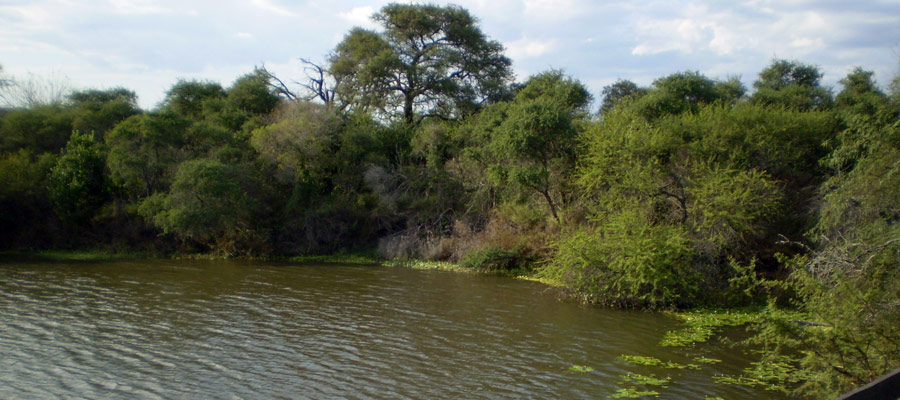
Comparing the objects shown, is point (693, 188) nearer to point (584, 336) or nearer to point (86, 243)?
point (584, 336)

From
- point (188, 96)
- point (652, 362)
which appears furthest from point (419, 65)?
point (652, 362)

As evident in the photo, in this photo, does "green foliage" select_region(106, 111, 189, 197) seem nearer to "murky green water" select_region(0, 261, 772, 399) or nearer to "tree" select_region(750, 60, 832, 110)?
"murky green water" select_region(0, 261, 772, 399)

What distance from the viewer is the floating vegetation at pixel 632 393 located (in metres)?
9.73

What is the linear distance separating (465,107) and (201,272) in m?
20.2

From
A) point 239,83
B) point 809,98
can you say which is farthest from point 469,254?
point 239,83

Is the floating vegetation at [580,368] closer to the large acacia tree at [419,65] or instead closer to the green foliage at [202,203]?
the green foliage at [202,203]

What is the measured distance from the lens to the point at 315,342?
1312 cm

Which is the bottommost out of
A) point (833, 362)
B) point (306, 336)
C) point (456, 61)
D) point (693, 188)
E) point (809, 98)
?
point (306, 336)

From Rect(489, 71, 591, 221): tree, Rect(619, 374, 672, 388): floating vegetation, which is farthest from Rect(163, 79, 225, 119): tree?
Rect(619, 374, 672, 388): floating vegetation

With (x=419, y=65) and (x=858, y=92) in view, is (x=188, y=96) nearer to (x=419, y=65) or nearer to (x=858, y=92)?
(x=419, y=65)

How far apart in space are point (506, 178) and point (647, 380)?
1503 cm

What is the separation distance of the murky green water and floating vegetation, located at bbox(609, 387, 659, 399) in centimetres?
19

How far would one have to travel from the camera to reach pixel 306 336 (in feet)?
44.7

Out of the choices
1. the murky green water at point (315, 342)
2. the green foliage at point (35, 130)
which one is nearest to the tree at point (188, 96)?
the green foliage at point (35, 130)
